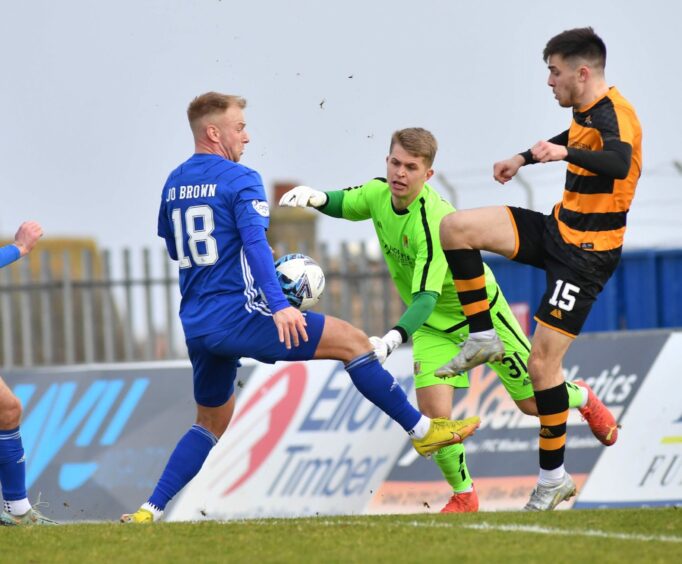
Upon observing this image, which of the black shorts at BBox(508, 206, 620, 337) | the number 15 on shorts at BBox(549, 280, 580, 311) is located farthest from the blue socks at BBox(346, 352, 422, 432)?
the number 15 on shorts at BBox(549, 280, 580, 311)

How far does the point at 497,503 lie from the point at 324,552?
5917 mm

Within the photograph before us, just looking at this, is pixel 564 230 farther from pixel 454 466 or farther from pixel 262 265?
pixel 454 466

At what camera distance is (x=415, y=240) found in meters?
8.55

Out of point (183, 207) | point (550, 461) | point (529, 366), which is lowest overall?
point (550, 461)

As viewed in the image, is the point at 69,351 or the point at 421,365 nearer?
the point at 421,365

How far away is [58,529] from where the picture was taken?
7.44 metres

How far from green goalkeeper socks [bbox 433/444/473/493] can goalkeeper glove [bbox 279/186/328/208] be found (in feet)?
6.05

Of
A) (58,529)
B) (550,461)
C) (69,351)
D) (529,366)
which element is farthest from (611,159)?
(69,351)

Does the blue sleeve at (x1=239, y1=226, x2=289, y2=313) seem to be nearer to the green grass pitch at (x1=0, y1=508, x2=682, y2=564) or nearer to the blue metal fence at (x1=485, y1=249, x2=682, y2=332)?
the green grass pitch at (x1=0, y1=508, x2=682, y2=564)

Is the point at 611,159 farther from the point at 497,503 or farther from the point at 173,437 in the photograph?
the point at 173,437

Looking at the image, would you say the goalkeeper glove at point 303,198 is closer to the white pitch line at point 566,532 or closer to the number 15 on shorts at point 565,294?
the number 15 on shorts at point 565,294

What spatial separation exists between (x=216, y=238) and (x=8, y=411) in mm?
1717

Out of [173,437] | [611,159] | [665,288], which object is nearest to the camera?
[611,159]

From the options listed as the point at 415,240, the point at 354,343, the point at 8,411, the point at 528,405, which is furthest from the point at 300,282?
the point at 528,405
